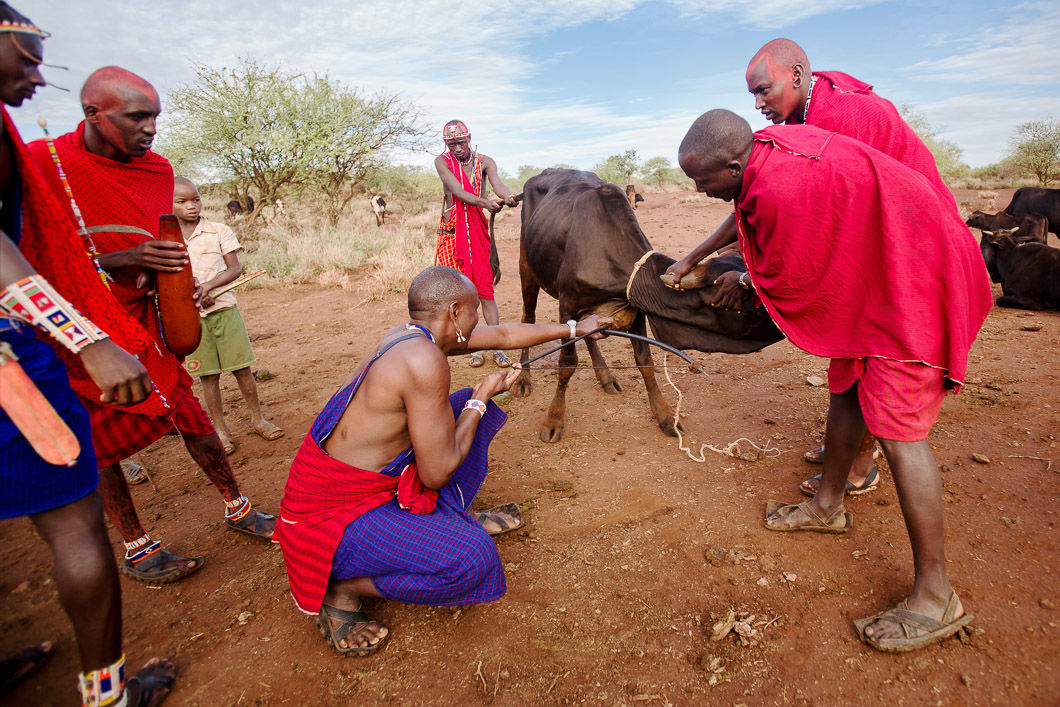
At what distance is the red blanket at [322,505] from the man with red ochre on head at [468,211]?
3187 millimetres

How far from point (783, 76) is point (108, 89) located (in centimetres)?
310

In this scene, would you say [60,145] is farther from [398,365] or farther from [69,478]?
[398,365]

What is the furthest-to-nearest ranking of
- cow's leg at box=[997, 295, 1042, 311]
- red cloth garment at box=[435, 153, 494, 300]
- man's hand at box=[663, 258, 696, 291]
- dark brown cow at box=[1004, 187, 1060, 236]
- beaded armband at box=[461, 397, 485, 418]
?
1. dark brown cow at box=[1004, 187, 1060, 236]
2. cow's leg at box=[997, 295, 1042, 311]
3. red cloth garment at box=[435, 153, 494, 300]
4. man's hand at box=[663, 258, 696, 291]
5. beaded armband at box=[461, 397, 485, 418]

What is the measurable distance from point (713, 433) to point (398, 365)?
2532 mm

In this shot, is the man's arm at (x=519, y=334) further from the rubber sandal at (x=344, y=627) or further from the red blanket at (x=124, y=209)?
the red blanket at (x=124, y=209)

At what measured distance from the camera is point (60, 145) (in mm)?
2414

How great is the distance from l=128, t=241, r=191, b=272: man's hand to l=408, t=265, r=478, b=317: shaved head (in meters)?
1.16

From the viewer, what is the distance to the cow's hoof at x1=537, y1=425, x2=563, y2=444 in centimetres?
405

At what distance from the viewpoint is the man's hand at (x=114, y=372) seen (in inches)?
64.0

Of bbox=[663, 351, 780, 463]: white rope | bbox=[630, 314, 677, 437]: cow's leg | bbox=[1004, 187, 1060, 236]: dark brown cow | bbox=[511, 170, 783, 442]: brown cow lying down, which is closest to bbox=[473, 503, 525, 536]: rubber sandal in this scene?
bbox=[511, 170, 783, 442]: brown cow lying down

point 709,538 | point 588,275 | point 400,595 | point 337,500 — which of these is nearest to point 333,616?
point 400,595

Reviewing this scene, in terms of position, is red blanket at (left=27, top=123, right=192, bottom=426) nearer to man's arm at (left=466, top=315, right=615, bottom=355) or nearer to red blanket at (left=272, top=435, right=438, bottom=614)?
red blanket at (left=272, top=435, right=438, bottom=614)

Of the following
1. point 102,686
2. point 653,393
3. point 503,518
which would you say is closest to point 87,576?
point 102,686

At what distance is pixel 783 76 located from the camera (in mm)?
2818
